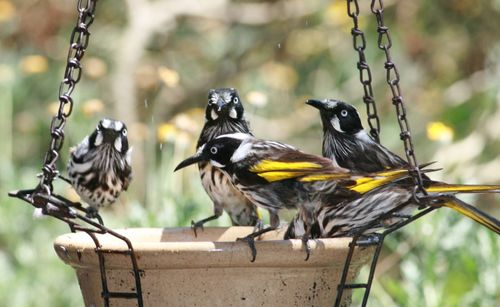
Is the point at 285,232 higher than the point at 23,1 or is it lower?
lower

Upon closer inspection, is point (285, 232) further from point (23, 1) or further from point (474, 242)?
point (23, 1)

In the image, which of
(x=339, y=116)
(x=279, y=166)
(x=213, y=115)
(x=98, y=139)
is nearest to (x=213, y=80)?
(x=98, y=139)

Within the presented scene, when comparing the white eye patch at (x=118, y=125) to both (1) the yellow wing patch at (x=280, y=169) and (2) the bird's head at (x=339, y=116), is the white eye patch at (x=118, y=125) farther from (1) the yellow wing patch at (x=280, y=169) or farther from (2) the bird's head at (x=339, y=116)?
(1) the yellow wing patch at (x=280, y=169)

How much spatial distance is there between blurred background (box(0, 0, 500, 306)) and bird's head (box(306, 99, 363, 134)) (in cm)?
164

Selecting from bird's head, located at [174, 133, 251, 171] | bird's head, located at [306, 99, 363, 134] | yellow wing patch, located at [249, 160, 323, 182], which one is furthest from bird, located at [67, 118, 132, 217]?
yellow wing patch, located at [249, 160, 323, 182]

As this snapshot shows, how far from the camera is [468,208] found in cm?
253

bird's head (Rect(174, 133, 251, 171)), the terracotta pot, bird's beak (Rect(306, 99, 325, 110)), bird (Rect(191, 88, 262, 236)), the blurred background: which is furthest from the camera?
the blurred background

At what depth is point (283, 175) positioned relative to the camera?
272 centimetres

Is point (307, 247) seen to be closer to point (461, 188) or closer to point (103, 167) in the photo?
point (461, 188)

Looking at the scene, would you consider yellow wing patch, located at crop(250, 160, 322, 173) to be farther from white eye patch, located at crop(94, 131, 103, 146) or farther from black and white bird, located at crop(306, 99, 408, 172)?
white eye patch, located at crop(94, 131, 103, 146)

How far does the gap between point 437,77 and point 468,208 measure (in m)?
5.03

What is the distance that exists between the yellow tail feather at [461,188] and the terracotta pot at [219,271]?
38 cm

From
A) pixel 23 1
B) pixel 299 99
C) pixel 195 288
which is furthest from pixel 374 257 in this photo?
pixel 23 1

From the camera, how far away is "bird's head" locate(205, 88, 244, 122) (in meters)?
3.46
